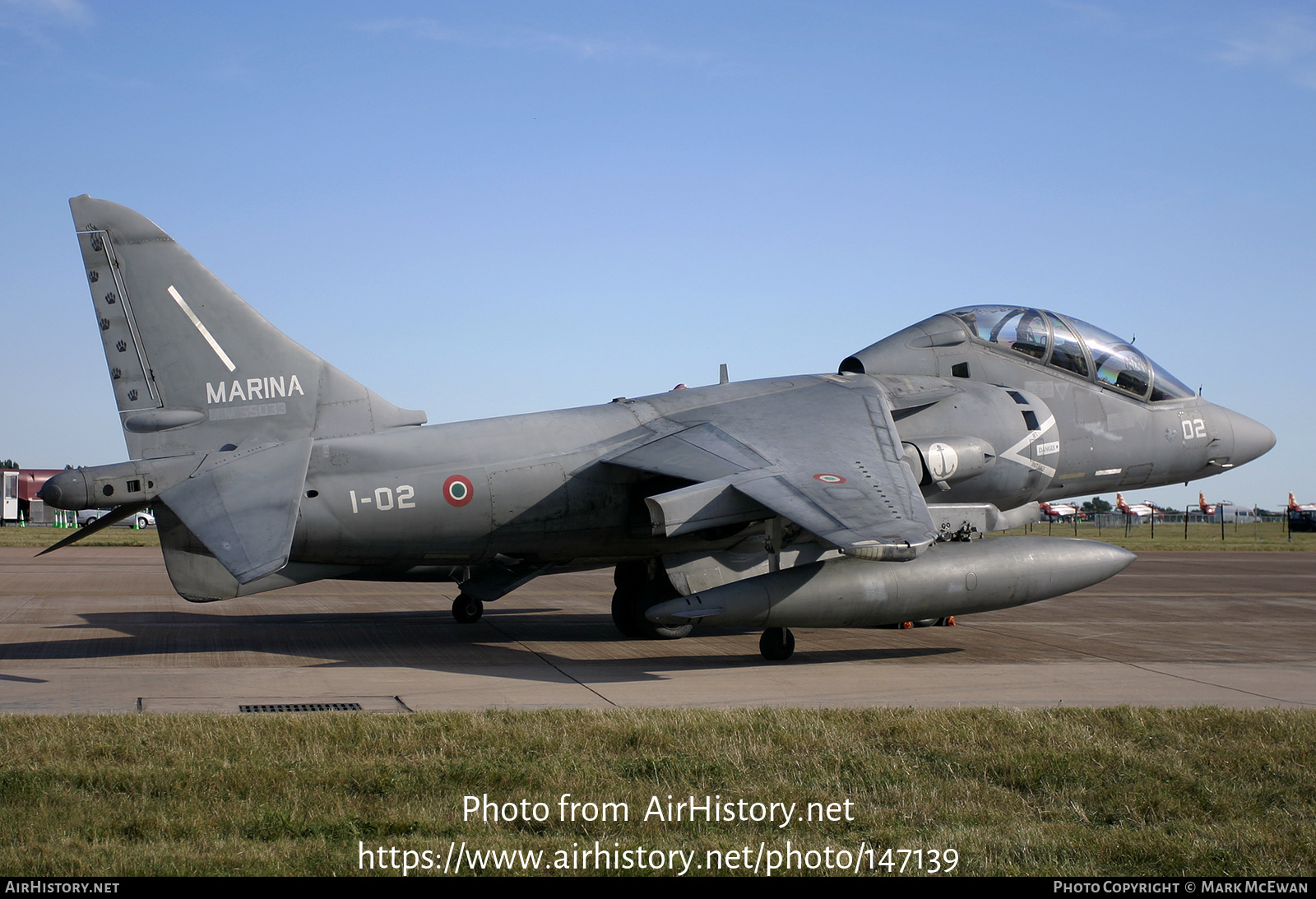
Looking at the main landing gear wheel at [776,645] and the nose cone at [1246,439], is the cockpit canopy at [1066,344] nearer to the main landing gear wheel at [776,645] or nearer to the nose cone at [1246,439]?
the nose cone at [1246,439]

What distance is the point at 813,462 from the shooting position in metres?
12.2

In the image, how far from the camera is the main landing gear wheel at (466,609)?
1612cm

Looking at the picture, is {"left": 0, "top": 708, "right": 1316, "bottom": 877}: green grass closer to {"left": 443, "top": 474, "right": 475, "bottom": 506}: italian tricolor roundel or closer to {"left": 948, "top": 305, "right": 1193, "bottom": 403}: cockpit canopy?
{"left": 443, "top": 474, "right": 475, "bottom": 506}: italian tricolor roundel

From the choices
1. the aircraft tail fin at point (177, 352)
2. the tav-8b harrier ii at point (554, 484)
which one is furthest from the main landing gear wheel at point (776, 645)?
the aircraft tail fin at point (177, 352)

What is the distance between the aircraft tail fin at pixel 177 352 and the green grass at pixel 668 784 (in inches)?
171

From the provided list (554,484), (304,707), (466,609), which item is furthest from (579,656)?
(304,707)

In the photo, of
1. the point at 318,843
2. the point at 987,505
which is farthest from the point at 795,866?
the point at 987,505

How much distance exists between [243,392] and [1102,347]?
12.2 metres

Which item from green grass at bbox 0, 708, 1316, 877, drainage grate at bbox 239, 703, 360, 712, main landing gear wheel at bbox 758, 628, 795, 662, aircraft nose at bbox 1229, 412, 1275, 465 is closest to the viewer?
green grass at bbox 0, 708, 1316, 877

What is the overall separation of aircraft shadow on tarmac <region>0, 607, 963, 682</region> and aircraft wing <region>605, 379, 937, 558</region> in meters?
2.31

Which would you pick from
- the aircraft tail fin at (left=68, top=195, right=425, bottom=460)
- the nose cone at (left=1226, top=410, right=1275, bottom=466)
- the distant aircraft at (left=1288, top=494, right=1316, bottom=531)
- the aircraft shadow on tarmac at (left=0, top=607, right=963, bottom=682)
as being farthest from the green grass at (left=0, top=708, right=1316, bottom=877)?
the distant aircraft at (left=1288, top=494, right=1316, bottom=531)

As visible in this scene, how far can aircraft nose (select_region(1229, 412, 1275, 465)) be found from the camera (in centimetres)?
1752
